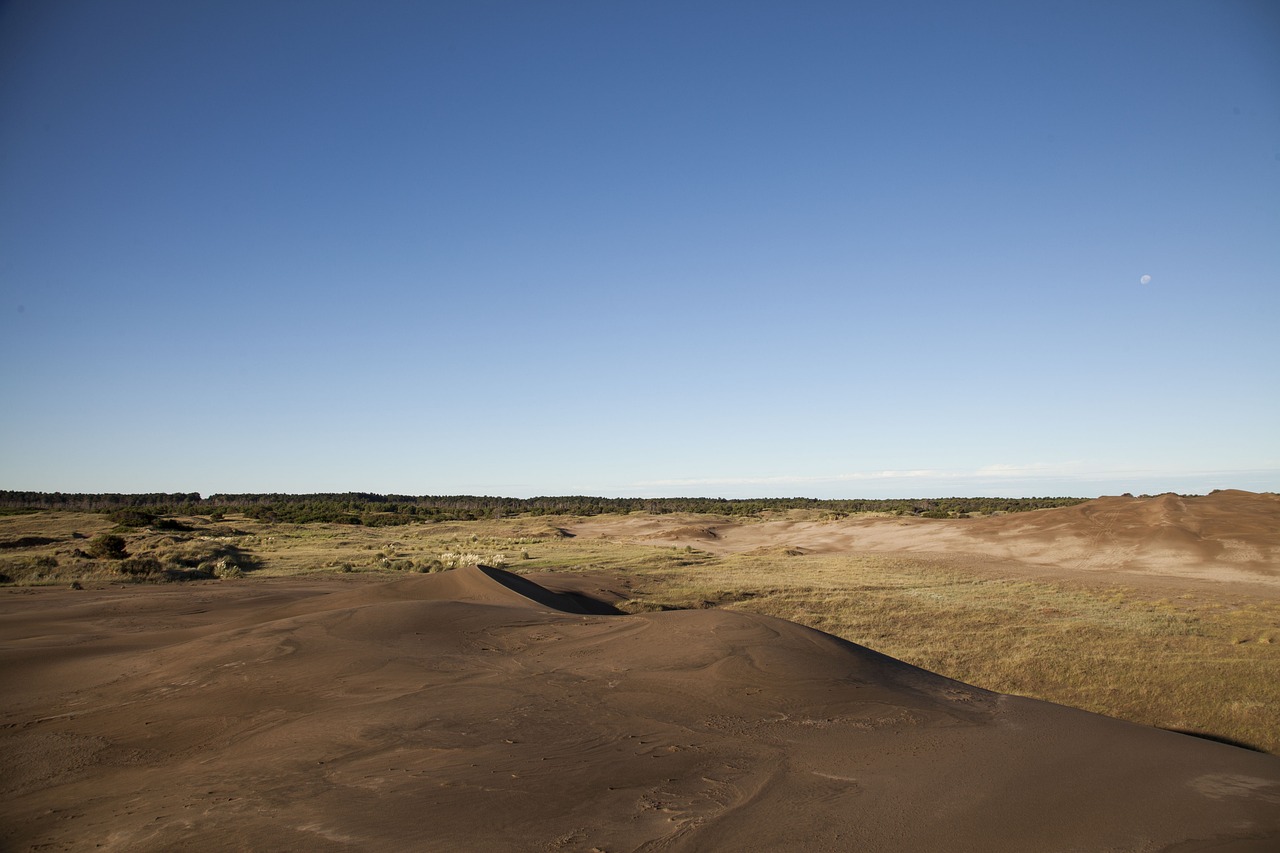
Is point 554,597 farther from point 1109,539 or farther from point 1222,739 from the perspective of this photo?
point 1109,539

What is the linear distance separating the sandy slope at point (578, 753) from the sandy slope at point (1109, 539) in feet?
78.4

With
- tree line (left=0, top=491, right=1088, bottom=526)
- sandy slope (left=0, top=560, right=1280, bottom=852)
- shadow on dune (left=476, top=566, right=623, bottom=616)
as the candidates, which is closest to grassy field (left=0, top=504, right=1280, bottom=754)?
shadow on dune (left=476, top=566, right=623, bottom=616)

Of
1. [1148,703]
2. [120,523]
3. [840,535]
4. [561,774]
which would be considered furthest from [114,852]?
[120,523]

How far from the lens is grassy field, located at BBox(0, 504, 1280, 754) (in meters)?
13.5

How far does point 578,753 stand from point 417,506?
12149 centimetres

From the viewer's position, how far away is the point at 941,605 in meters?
22.8

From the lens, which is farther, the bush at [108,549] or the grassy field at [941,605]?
the bush at [108,549]

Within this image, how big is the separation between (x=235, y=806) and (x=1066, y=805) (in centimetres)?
754

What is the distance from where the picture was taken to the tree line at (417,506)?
262 feet

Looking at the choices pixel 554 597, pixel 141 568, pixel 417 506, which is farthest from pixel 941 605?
pixel 417 506

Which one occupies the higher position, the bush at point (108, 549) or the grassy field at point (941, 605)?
the bush at point (108, 549)

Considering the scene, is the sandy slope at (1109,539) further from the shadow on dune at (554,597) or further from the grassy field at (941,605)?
the shadow on dune at (554,597)

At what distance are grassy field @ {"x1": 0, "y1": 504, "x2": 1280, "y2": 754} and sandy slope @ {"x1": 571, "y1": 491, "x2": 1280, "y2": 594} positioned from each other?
669 cm

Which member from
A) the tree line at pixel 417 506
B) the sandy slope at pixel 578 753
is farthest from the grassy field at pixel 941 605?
the tree line at pixel 417 506
